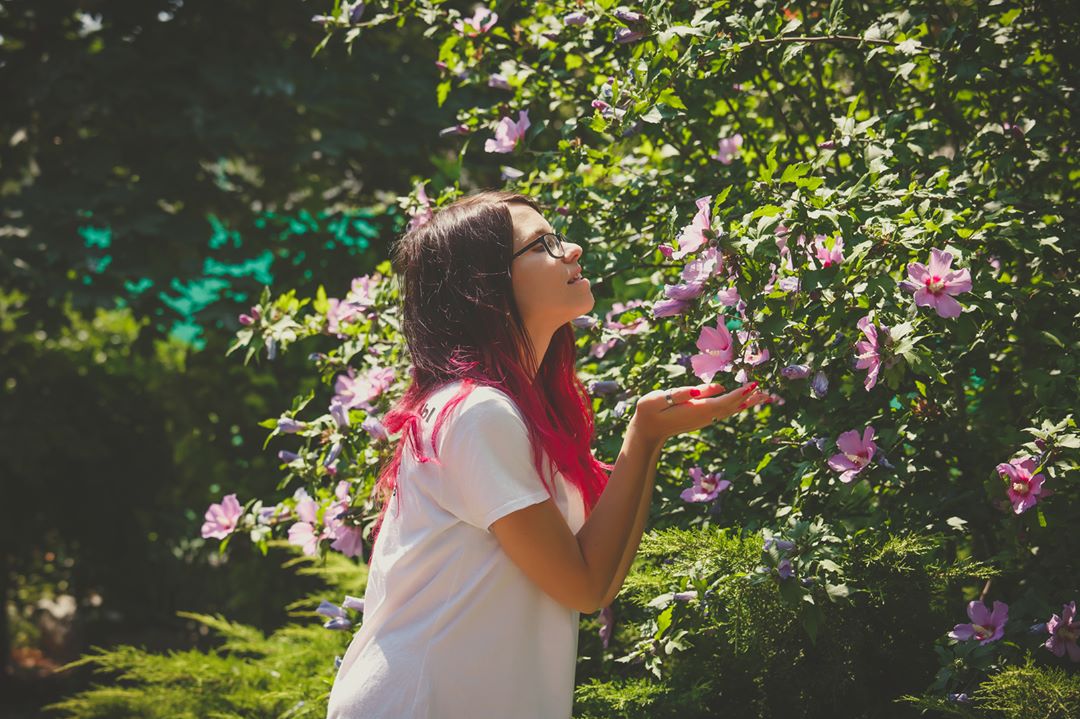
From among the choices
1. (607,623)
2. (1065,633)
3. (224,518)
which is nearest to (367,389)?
(224,518)

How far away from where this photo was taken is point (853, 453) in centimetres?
212

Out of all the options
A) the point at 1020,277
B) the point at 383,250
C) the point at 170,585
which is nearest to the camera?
the point at 1020,277

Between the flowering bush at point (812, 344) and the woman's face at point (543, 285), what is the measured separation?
0.21m

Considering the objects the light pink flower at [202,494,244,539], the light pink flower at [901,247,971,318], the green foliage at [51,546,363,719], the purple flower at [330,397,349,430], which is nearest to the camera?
the light pink flower at [901,247,971,318]

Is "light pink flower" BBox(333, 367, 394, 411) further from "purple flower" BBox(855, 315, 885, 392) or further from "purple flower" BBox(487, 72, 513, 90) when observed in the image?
"purple flower" BBox(855, 315, 885, 392)

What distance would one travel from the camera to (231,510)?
8.96 ft

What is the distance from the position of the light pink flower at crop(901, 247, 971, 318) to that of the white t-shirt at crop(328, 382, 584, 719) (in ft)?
2.48

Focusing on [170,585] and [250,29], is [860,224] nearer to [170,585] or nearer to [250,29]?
[250,29]

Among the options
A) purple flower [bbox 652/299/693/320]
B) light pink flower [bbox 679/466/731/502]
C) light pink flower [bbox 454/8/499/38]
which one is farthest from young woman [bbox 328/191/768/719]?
light pink flower [bbox 454/8/499/38]

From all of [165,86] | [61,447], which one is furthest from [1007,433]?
[61,447]

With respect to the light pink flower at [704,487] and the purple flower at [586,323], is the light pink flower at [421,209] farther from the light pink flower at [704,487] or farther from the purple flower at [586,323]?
the light pink flower at [704,487]

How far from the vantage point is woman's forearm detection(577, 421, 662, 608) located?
167 cm

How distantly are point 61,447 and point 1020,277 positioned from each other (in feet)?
17.3

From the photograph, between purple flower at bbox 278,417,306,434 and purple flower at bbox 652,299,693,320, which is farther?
purple flower at bbox 278,417,306,434
